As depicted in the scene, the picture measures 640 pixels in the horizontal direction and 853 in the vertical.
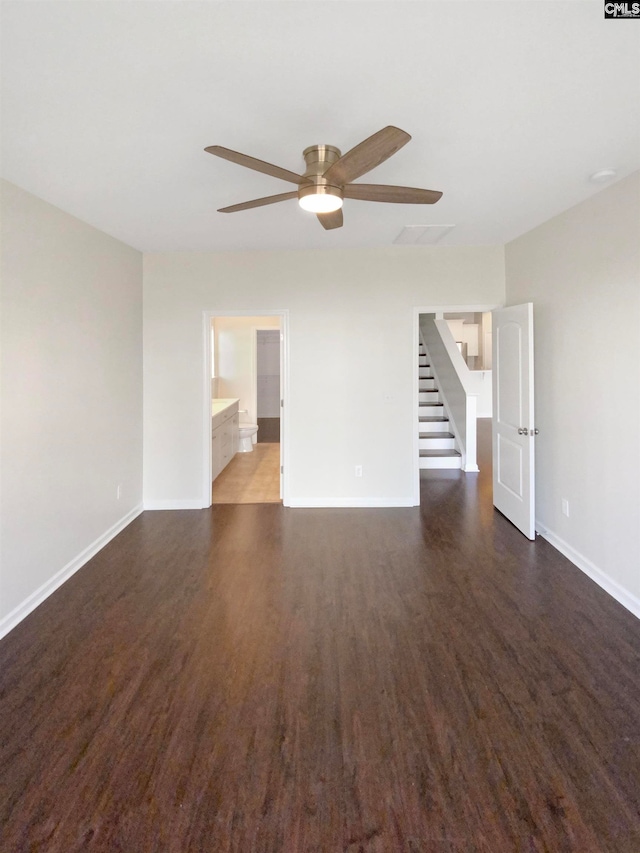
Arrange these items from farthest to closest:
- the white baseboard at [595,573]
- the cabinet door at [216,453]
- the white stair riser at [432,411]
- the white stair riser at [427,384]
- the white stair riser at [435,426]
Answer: the white stair riser at [427,384], the white stair riser at [432,411], the white stair riser at [435,426], the cabinet door at [216,453], the white baseboard at [595,573]

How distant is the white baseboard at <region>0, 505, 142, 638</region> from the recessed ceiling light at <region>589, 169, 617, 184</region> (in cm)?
408

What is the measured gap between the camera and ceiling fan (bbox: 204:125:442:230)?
1.86 metres

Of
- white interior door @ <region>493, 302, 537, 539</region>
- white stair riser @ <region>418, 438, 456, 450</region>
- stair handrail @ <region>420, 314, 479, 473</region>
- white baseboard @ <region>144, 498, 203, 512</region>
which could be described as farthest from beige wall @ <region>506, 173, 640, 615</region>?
white baseboard @ <region>144, 498, 203, 512</region>

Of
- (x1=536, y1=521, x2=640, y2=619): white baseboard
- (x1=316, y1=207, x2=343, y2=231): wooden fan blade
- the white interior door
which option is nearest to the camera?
(x1=316, y1=207, x2=343, y2=231): wooden fan blade

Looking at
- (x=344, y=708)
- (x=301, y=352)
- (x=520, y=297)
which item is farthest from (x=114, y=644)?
(x=520, y=297)

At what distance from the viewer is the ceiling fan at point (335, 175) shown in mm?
1857

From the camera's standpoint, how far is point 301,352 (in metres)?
4.69

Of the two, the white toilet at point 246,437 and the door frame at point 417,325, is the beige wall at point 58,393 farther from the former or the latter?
the white toilet at point 246,437

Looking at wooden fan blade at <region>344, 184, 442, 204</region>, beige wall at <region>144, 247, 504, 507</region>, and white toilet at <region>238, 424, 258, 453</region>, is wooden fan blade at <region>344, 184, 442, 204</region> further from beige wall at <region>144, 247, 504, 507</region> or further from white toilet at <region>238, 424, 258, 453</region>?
white toilet at <region>238, 424, 258, 453</region>

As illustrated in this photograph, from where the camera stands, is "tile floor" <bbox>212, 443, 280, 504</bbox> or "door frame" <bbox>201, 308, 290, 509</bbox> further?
"tile floor" <bbox>212, 443, 280, 504</bbox>

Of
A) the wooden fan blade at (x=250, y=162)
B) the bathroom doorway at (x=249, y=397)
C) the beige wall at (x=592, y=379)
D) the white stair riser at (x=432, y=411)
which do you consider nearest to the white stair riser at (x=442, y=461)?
the white stair riser at (x=432, y=411)

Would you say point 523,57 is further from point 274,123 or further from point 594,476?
point 594,476

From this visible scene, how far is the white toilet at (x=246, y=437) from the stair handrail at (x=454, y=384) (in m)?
2.94

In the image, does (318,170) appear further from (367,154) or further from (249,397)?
(249,397)
